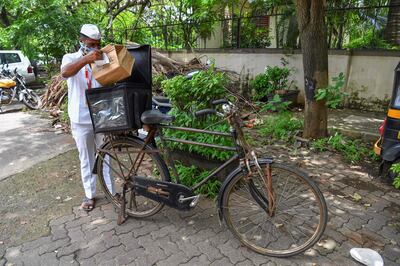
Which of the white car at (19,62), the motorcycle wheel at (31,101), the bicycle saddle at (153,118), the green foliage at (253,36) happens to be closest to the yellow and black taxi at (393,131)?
the bicycle saddle at (153,118)

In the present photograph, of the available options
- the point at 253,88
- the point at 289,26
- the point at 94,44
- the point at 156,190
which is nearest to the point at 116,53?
the point at 94,44

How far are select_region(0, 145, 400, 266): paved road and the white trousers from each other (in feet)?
0.89

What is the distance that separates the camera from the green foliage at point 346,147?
479cm

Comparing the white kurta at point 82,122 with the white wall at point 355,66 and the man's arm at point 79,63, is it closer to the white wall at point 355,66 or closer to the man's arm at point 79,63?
the man's arm at point 79,63

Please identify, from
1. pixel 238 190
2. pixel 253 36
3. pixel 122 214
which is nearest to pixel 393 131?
pixel 238 190

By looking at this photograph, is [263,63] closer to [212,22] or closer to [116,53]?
[212,22]

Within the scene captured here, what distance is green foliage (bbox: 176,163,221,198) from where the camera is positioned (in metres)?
3.68

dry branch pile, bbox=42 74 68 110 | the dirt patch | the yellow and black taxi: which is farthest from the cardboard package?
dry branch pile, bbox=42 74 68 110

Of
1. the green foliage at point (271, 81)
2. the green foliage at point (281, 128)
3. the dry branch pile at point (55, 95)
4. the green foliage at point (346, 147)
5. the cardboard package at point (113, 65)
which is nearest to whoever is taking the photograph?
the cardboard package at point (113, 65)

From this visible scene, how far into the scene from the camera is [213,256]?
2.75m

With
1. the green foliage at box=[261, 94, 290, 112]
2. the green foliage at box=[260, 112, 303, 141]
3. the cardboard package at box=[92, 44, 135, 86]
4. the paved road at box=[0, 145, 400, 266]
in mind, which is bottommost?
the paved road at box=[0, 145, 400, 266]

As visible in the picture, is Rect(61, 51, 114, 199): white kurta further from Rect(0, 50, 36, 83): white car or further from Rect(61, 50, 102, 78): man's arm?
Rect(0, 50, 36, 83): white car

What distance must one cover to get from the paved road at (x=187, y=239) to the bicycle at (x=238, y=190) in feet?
0.45

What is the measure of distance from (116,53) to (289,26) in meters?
7.30
